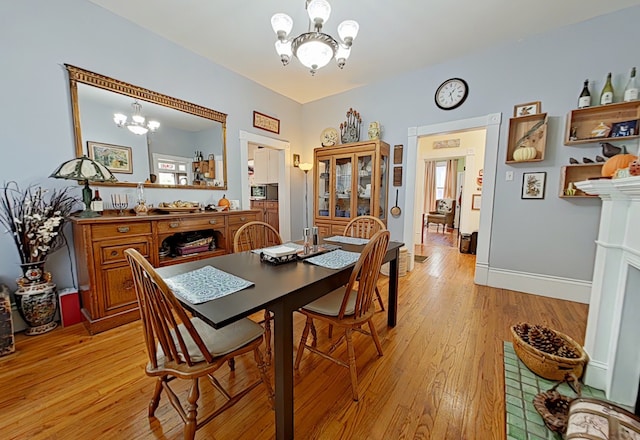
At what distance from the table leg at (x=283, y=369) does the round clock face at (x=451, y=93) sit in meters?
3.38

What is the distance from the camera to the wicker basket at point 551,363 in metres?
1.43

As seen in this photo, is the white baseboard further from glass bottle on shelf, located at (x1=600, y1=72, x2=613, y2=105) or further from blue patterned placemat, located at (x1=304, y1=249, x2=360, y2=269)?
blue patterned placemat, located at (x1=304, y1=249, x2=360, y2=269)

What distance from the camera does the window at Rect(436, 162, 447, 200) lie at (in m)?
8.09

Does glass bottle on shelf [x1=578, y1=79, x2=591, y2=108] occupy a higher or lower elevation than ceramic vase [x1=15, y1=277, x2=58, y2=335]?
higher

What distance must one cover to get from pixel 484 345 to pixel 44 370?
3.02 metres

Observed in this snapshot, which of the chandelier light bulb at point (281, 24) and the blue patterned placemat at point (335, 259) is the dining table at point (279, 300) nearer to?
the blue patterned placemat at point (335, 259)

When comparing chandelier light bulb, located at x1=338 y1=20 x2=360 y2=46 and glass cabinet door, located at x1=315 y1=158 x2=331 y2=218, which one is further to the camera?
glass cabinet door, located at x1=315 y1=158 x2=331 y2=218

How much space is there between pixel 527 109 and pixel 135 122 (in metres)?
4.20

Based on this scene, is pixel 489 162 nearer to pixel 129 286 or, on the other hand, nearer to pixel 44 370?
pixel 129 286

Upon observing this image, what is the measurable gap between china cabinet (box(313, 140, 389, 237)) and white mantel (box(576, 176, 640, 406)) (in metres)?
2.25

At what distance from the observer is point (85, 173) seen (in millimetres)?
1927

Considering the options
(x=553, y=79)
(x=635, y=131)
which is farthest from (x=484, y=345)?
(x=553, y=79)

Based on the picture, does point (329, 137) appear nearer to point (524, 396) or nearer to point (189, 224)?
point (189, 224)

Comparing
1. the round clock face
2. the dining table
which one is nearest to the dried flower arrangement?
the dining table
